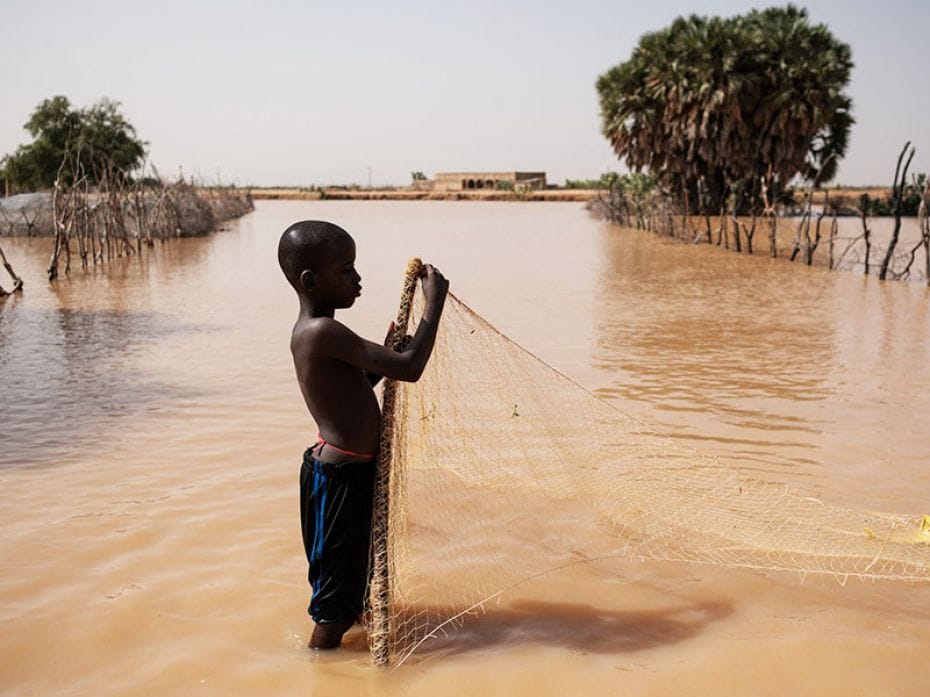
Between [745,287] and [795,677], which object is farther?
[745,287]

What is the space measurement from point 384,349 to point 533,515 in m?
1.63

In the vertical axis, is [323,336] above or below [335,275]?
below

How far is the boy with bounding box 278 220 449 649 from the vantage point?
7.58 feet

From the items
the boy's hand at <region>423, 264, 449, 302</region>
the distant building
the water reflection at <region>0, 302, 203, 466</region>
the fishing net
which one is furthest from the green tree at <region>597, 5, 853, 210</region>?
the distant building

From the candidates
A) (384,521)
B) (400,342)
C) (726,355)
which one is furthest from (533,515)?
(726,355)

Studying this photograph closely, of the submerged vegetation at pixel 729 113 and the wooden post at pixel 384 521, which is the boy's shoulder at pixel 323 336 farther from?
the submerged vegetation at pixel 729 113

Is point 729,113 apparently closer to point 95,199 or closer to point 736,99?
point 736,99

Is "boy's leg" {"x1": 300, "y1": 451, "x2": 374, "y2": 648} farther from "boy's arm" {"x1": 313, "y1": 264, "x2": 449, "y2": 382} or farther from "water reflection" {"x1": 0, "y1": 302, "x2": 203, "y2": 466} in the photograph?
"water reflection" {"x1": 0, "y1": 302, "x2": 203, "y2": 466}

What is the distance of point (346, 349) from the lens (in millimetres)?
2305

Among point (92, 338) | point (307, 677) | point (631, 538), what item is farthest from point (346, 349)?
point (92, 338)

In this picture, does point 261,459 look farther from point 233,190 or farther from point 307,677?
point 233,190

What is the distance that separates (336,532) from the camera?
2422 mm

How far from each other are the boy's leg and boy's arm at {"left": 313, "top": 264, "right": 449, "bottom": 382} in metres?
0.32

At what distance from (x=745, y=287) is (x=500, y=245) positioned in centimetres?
978
